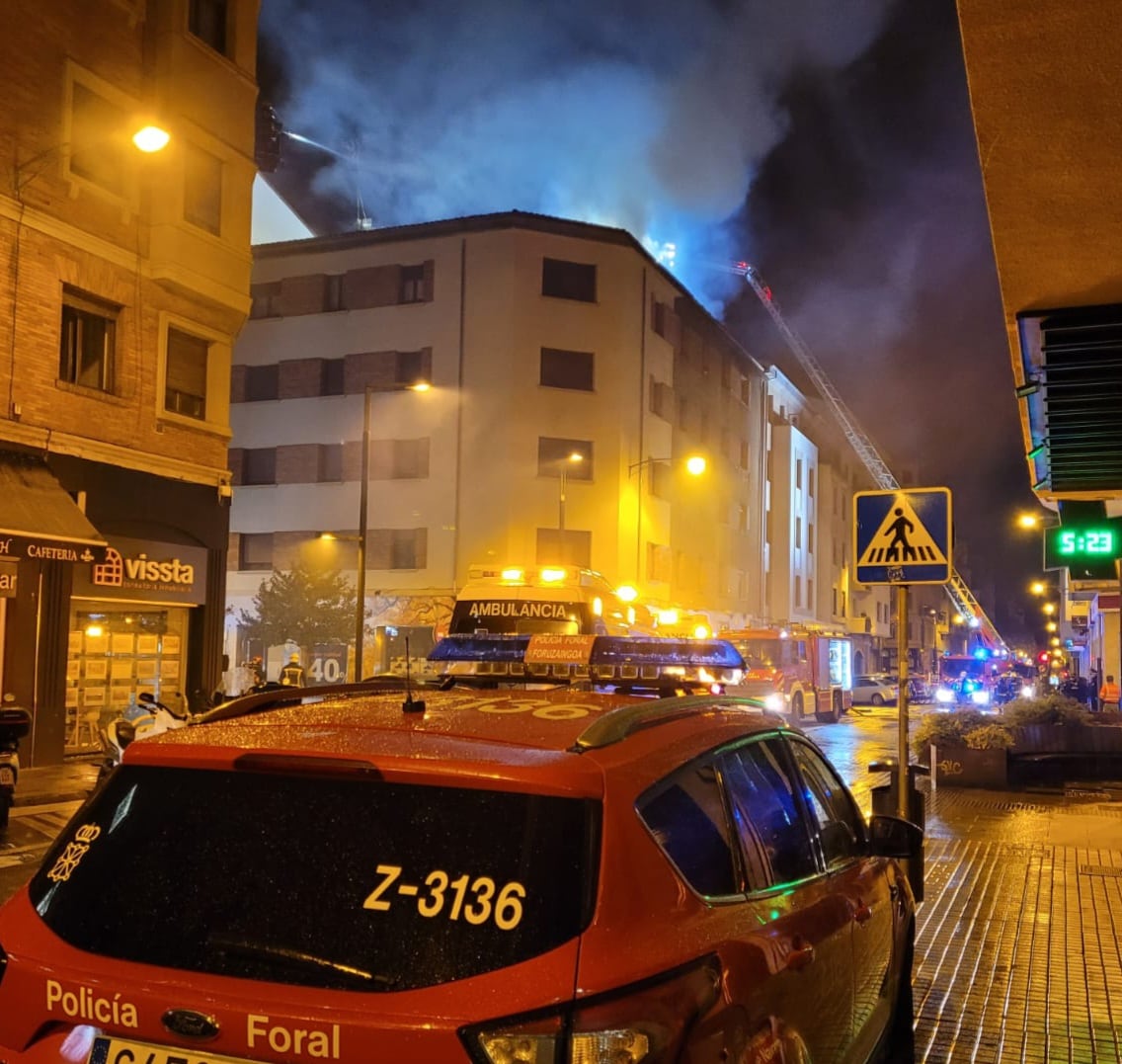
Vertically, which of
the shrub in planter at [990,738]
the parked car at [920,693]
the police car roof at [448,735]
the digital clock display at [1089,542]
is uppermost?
the digital clock display at [1089,542]

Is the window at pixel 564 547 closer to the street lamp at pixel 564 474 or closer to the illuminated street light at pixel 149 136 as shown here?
the street lamp at pixel 564 474

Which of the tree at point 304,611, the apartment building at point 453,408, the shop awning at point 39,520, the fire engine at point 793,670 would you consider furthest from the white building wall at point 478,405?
the shop awning at point 39,520

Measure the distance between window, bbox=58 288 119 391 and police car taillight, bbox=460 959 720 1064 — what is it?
1733 cm

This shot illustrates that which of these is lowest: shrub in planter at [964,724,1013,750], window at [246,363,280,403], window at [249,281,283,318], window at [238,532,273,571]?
shrub in planter at [964,724,1013,750]

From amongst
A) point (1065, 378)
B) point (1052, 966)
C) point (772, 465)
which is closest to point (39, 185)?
point (1065, 378)

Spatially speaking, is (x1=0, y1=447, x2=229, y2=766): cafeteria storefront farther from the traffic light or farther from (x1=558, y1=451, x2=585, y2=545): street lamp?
(x1=558, y1=451, x2=585, y2=545): street lamp

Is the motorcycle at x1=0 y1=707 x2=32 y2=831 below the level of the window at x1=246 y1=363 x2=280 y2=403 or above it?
below

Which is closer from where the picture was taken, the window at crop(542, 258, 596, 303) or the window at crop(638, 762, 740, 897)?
the window at crop(638, 762, 740, 897)

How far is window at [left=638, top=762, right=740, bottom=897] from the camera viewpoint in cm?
266

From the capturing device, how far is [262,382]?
132ft

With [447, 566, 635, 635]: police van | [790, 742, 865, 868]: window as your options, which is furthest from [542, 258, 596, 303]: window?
[790, 742, 865, 868]: window

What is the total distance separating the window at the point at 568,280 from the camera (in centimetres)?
3784

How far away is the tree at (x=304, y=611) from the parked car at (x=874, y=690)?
58.0ft

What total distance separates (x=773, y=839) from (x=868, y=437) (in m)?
88.2
